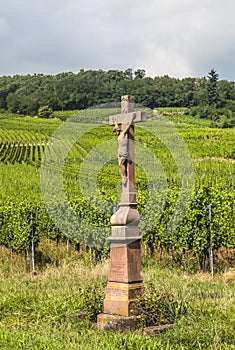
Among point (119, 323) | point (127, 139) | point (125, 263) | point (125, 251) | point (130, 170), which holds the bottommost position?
point (119, 323)

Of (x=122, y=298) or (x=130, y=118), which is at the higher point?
(x=130, y=118)

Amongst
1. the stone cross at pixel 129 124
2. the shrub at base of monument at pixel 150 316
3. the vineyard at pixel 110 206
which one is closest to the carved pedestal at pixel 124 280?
the shrub at base of monument at pixel 150 316

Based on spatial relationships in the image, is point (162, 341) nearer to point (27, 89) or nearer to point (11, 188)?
point (11, 188)

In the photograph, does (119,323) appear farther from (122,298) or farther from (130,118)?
(130,118)

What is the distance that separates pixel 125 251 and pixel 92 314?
1.07m

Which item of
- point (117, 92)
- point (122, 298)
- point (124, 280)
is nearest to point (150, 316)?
point (122, 298)

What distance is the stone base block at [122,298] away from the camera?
7.78 m

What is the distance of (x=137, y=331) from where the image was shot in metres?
7.00

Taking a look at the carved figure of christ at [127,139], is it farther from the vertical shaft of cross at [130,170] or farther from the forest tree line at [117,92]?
the forest tree line at [117,92]

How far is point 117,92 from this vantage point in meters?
80.5

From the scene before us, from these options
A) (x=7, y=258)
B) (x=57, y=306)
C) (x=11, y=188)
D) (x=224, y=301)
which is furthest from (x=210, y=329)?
(x=11, y=188)

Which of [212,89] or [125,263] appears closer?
[125,263]

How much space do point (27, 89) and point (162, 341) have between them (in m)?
104

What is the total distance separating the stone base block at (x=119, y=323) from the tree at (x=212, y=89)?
8016cm
